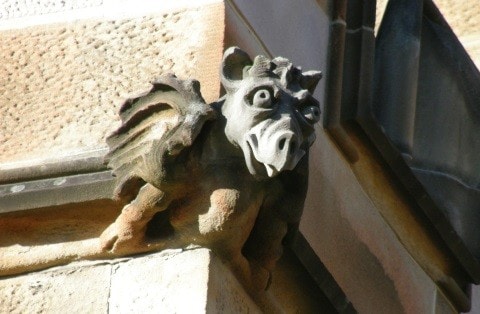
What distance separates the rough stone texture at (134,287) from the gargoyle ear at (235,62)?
28cm

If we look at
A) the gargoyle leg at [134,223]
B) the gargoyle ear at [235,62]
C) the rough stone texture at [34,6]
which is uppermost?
the gargoyle ear at [235,62]

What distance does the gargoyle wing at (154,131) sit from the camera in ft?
13.4

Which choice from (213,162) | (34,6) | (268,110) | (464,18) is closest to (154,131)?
(213,162)

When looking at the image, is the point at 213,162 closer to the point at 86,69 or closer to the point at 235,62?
the point at 235,62

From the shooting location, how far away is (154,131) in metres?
4.14

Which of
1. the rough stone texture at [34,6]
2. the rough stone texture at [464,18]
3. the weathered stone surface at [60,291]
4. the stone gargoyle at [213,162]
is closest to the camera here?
the stone gargoyle at [213,162]

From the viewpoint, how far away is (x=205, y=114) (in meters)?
4.09

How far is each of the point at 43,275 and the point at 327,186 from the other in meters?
0.75

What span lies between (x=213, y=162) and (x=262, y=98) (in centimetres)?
16

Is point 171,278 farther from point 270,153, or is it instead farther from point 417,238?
point 417,238

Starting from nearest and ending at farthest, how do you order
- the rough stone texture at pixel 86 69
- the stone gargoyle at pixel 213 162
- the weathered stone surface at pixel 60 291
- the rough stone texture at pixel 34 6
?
the stone gargoyle at pixel 213 162, the weathered stone surface at pixel 60 291, the rough stone texture at pixel 86 69, the rough stone texture at pixel 34 6

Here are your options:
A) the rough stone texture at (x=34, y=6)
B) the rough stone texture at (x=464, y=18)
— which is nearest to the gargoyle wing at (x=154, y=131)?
the rough stone texture at (x=34, y=6)

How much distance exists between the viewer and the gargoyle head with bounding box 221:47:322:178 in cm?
399

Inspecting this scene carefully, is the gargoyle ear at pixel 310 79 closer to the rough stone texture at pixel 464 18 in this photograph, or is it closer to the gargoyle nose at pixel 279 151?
the gargoyle nose at pixel 279 151
